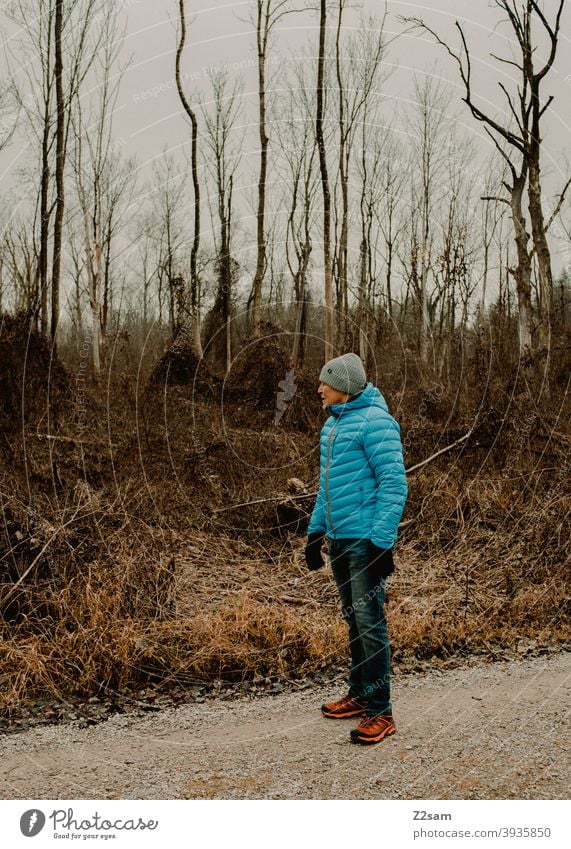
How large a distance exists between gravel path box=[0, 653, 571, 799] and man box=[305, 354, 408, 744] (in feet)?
0.94

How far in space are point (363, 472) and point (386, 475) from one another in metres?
0.20

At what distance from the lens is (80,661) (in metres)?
5.15

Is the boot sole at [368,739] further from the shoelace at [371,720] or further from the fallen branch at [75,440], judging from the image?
the fallen branch at [75,440]

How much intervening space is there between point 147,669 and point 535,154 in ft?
28.7

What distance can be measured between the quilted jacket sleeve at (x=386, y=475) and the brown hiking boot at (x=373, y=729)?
1.01 m

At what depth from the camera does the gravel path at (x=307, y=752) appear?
11.8 ft

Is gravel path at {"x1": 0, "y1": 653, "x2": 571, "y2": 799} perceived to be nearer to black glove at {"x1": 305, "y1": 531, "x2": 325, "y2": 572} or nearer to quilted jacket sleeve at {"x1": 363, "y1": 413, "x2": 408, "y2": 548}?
black glove at {"x1": 305, "y1": 531, "x2": 325, "y2": 572}

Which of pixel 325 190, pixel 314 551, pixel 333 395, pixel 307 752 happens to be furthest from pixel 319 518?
pixel 325 190

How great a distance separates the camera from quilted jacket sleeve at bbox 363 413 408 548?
3.87m

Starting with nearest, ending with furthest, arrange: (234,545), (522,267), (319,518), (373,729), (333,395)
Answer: (373,729)
(333,395)
(319,518)
(234,545)
(522,267)

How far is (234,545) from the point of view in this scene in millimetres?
8477

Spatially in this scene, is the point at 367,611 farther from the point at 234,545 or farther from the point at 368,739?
the point at 234,545

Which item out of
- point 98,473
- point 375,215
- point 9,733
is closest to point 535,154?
point 375,215
